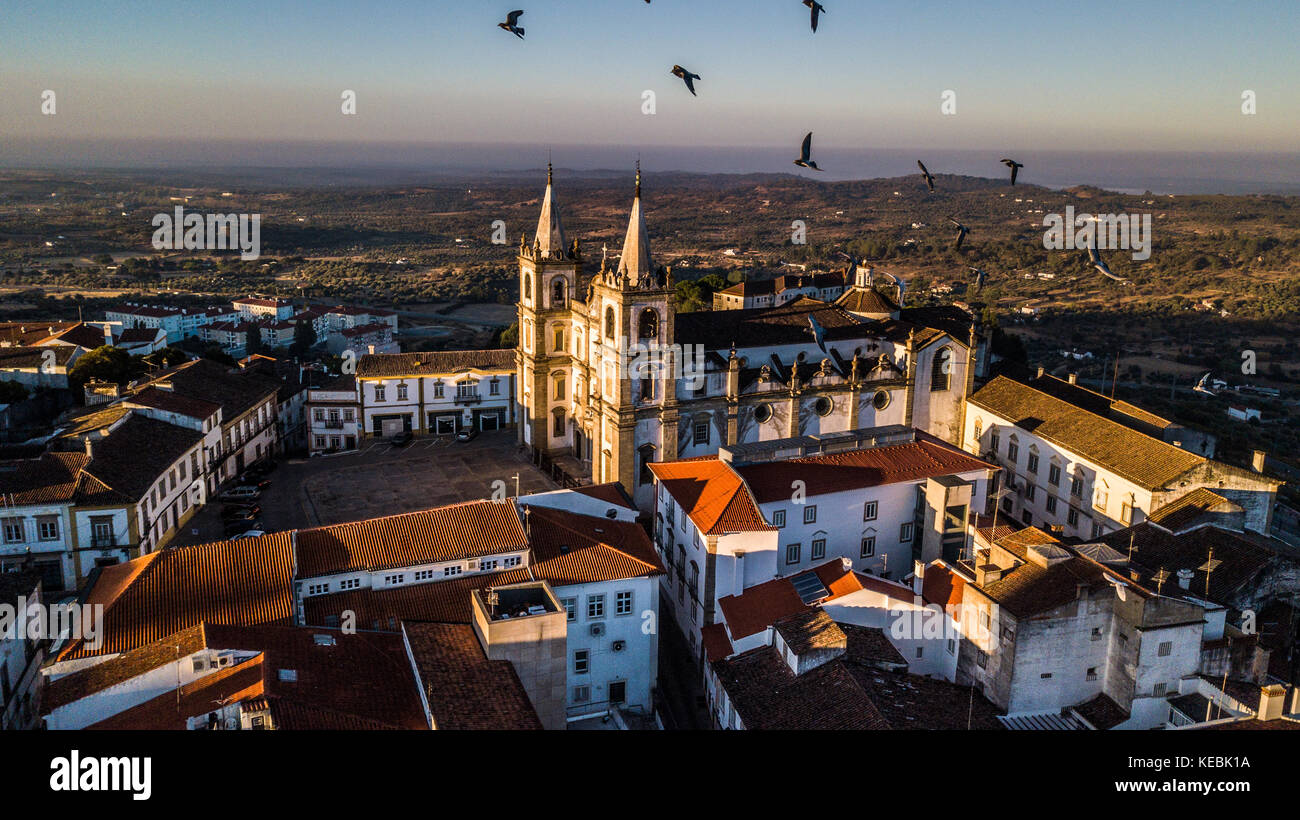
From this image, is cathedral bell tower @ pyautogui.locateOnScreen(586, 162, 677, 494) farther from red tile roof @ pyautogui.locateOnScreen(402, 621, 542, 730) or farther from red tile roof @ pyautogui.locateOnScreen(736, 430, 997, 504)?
red tile roof @ pyautogui.locateOnScreen(402, 621, 542, 730)

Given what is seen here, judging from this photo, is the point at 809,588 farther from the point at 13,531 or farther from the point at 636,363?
the point at 13,531

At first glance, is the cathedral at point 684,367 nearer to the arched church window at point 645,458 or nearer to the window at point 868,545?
the arched church window at point 645,458

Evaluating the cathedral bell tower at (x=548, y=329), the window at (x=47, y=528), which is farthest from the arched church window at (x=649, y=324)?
the window at (x=47, y=528)

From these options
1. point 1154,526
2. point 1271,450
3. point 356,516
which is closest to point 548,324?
point 356,516

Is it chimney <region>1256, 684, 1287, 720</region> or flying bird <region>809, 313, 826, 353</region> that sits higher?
flying bird <region>809, 313, 826, 353</region>

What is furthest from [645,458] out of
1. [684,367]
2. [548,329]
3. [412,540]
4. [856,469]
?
[412,540]

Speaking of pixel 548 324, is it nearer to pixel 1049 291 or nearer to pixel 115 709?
pixel 115 709

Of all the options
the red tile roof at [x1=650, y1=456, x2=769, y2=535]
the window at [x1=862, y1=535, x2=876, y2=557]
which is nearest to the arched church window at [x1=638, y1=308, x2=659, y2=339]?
the red tile roof at [x1=650, y1=456, x2=769, y2=535]

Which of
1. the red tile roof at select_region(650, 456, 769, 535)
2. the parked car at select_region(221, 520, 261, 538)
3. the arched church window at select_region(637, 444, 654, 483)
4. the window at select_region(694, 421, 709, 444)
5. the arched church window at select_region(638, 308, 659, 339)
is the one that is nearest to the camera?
the red tile roof at select_region(650, 456, 769, 535)
